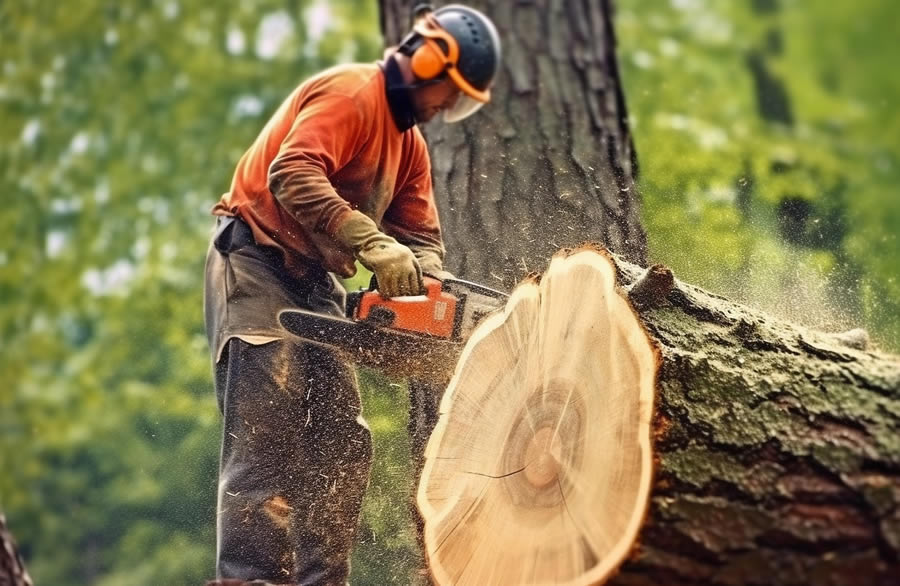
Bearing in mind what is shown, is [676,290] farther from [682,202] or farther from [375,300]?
[682,202]

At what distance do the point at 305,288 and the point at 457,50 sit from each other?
88 cm

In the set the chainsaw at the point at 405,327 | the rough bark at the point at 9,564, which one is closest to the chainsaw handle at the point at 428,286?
the chainsaw at the point at 405,327

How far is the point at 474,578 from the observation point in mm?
2328

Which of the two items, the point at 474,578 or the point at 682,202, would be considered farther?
the point at 682,202

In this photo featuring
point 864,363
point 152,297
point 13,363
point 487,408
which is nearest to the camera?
point 864,363

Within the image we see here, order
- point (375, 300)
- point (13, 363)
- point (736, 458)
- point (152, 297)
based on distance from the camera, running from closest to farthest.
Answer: point (736, 458)
point (375, 300)
point (152, 297)
point (13, 363)

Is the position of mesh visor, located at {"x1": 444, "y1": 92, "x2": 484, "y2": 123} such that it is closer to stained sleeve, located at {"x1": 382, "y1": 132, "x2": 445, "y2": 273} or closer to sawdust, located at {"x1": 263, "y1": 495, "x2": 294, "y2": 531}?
stained sleeve, located at {"x1": 382, "y1": 132, "x2": 445, "y2": 273}

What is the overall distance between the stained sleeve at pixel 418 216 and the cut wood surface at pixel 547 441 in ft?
1.38

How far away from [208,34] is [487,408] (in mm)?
5272

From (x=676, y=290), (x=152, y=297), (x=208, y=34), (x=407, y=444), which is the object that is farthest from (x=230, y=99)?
(x=676, y=290)

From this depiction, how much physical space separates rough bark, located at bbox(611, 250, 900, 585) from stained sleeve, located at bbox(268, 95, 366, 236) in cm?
99

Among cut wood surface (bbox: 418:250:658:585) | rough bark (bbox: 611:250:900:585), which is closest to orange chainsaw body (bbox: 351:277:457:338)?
cut wood surface (bbox: 418:250:658:585)

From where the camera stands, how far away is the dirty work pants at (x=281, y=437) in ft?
8.57

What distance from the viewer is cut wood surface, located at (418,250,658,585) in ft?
6.59
